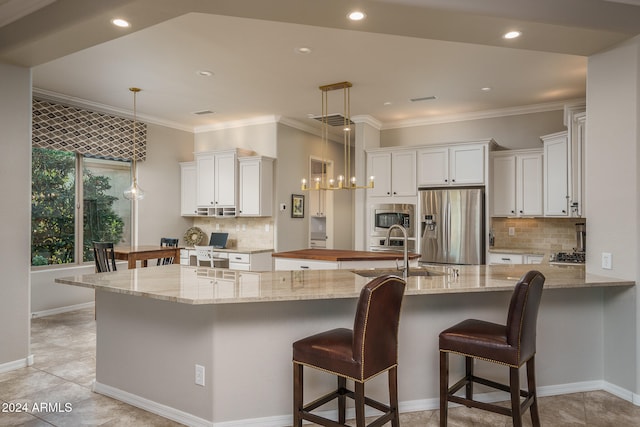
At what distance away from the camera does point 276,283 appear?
2.57 meters

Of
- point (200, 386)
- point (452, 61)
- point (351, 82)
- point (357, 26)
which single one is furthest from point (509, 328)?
point (351, 82)

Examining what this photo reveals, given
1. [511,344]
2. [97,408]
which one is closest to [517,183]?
[511,344]

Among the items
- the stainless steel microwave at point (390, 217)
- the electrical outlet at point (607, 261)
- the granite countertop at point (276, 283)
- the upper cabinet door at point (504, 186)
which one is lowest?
the granite countertop at point (276, 283)

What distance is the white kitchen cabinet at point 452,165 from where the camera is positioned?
551 centimetres

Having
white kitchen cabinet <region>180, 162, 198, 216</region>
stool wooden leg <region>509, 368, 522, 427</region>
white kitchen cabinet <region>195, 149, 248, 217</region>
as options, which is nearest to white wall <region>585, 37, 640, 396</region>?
stool wooden leg <region>509, 368, 522, 427</region>

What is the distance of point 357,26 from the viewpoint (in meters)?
2.61

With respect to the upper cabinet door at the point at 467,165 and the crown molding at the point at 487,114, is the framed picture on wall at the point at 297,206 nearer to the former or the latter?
the crown molding at the point at 487,114

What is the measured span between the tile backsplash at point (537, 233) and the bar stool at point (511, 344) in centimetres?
363

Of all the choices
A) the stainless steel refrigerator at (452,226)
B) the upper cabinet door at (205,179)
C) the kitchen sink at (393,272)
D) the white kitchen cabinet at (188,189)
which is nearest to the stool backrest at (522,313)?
the kitchen sink at (393,272)

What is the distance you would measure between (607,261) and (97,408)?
11.9 feet

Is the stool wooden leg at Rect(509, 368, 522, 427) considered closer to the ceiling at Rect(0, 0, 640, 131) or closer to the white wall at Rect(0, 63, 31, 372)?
the ceiling at Rect(0, 0, 640, 131)

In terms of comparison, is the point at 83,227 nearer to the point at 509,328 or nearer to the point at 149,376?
the point at 149,376

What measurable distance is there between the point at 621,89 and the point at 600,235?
103cm

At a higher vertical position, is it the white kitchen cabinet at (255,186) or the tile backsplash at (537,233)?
the white kitchen cabinet at (255,186)
